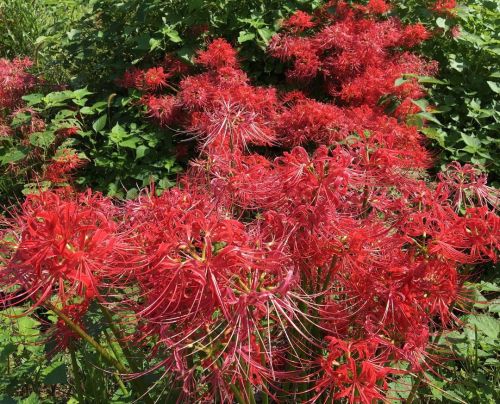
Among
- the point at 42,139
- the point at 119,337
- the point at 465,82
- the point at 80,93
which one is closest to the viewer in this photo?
the point at 119,337

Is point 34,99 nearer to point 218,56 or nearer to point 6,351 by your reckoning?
point 218,56

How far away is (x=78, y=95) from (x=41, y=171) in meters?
0.53

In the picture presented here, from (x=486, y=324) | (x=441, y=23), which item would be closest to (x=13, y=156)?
(x=441, y=23)

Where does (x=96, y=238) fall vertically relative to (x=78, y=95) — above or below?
above

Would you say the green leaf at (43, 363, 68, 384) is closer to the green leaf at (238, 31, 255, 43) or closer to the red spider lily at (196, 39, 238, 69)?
the red spider lily at (196, 39, 238, 69)

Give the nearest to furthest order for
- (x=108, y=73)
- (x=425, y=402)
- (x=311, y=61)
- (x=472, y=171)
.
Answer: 1. (x=472, y=171)
2. (x=425, y=402)
3. (x=311, y=61)
4. (x=108, y=73)

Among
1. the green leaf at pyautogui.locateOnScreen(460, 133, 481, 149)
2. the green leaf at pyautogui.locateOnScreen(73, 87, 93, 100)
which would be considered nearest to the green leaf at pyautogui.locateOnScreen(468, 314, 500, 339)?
the green leaf at pyautogui.locateOnScreen(460, 133, 481, 149)

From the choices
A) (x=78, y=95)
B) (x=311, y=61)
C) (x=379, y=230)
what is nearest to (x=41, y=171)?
(x=78, y=95)

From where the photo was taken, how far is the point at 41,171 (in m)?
3.90

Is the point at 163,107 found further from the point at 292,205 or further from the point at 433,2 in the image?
the point at 292,205

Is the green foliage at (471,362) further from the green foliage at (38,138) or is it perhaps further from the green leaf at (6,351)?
the green foliage at (38,138)

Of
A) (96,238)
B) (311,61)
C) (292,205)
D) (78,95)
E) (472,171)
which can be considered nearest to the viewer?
(96,238)

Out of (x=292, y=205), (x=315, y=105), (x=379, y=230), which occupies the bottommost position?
(x=315, y=105)

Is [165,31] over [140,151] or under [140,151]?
over
